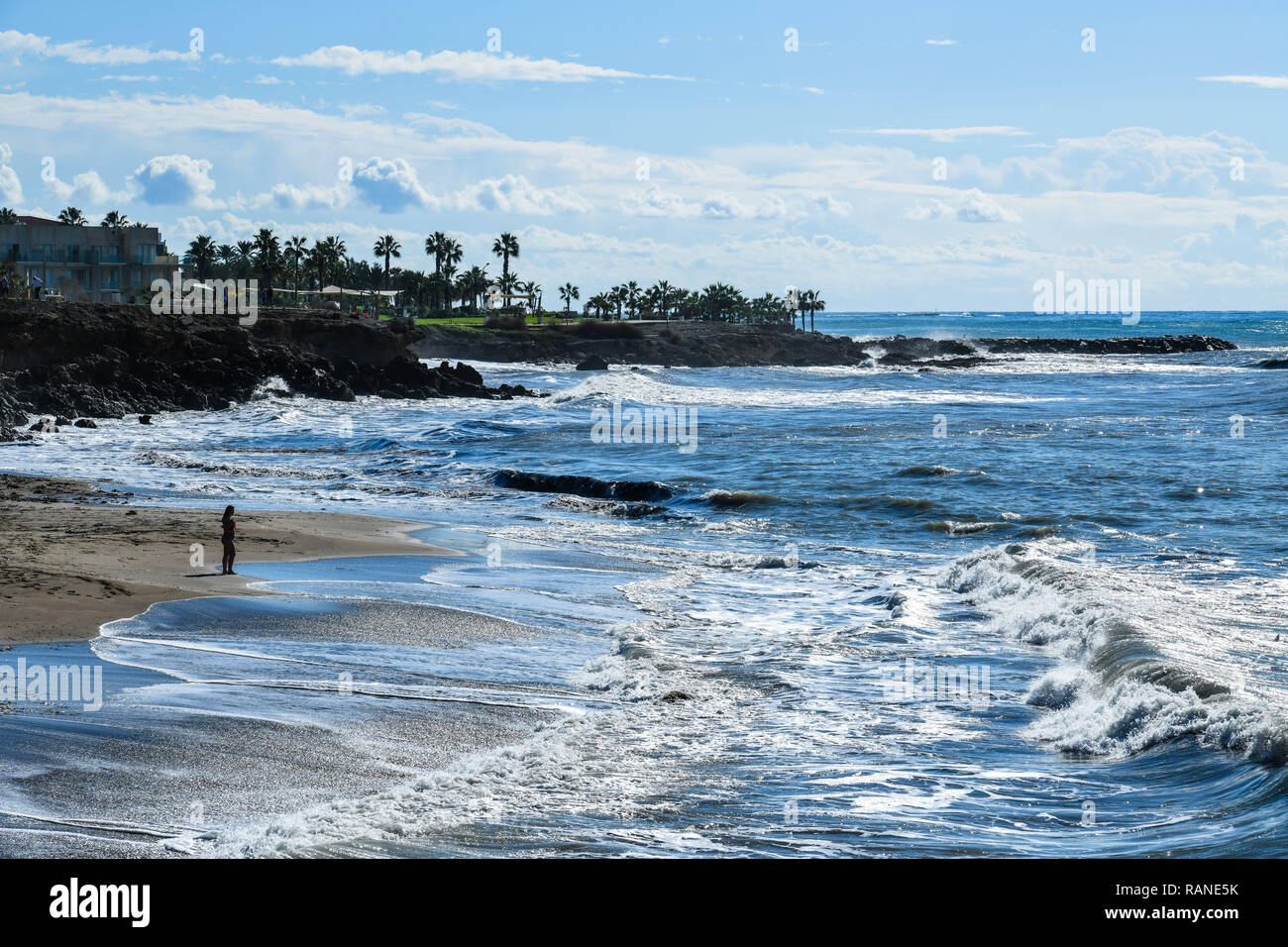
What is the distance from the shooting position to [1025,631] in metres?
15.4

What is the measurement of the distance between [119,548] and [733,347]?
104130mm

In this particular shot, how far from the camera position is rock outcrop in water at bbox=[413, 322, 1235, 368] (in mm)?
108312

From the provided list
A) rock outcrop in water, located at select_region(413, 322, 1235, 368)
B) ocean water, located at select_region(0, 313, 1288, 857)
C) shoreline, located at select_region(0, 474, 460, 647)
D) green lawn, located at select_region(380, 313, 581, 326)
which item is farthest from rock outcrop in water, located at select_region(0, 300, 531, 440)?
green lawn, located at select_region(380, 313, 581, 326)

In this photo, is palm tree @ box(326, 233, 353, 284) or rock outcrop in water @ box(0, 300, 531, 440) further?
palm tree @ box(326, 233, 353, 284)

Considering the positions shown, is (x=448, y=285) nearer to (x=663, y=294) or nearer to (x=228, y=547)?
(x=663, y=294)

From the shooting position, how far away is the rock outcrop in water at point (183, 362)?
48.8 meters

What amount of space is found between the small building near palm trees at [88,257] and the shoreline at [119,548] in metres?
56.1

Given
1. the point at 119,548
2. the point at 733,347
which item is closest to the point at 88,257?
the point at 733,347

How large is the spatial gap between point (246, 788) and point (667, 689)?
4.91 metres

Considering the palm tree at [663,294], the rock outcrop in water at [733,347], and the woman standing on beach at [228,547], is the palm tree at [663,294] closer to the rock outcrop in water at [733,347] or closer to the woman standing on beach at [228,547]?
the rock outcrop in water at [733,347]

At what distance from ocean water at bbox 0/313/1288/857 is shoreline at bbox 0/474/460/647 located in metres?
0.75

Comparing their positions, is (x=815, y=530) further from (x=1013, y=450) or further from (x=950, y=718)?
(x=1013, y=450)

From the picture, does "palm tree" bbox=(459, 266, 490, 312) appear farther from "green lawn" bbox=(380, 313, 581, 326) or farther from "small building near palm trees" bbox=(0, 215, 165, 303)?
"small building near palm trees" bbox=(0, 215, 165, 303)
